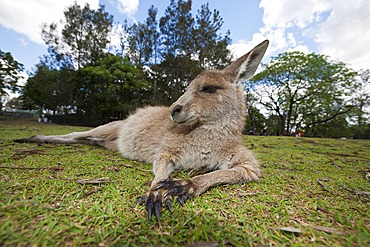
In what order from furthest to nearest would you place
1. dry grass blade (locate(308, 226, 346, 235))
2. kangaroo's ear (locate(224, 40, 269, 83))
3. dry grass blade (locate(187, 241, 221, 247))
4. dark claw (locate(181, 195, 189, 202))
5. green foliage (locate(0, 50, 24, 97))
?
1. green foliage (locate(0, 50, 24, 97))
2. kangaroo's ear (locate(224, 40, 269, 83))
3. dark claw (locate(181, 195, 189, 202))
4. dry grass blade (locate(308, 226, 346, 235))
5. dry grass blade (locate(187, 241, 221, 247))

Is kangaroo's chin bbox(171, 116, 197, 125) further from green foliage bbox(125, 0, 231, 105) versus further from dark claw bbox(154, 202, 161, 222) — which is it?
green foliage bbox(125, 0, 231, 105)

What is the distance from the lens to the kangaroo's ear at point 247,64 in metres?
2.22

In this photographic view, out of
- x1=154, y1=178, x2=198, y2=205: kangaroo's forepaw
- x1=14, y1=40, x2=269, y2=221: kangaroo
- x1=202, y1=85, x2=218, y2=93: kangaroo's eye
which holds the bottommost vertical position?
x1=154, y1=178, x2=198, y2=205: kangaroo's forepaw

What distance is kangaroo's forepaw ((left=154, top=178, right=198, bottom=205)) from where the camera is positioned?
1.29m

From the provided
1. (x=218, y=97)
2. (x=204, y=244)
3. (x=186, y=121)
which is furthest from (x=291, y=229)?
(x=218, y=97)

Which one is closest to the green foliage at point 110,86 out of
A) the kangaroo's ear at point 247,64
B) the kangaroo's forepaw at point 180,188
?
the kangaroo's ear at point 247,64

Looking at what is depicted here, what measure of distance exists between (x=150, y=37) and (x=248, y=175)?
63.3 ft

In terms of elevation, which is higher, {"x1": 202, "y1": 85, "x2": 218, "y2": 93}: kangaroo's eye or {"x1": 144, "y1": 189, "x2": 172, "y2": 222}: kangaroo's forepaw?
{"x1": 202, "y1": 85, "x2": 218, "y2": 93}: kangaroo's eye

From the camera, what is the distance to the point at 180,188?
4.38ft

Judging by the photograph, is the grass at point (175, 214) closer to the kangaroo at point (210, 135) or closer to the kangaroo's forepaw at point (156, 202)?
the kangaroo's forepaw at point (156, 202)

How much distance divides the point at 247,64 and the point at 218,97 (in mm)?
786

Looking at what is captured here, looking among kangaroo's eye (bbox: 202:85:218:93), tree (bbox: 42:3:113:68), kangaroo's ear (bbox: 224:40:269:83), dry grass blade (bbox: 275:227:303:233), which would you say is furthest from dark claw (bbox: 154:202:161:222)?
tree (bbox: 42:3:113:68)

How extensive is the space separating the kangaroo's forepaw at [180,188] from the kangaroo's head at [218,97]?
2.72 ft

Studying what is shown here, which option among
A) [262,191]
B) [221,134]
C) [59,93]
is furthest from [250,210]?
[59,93]
